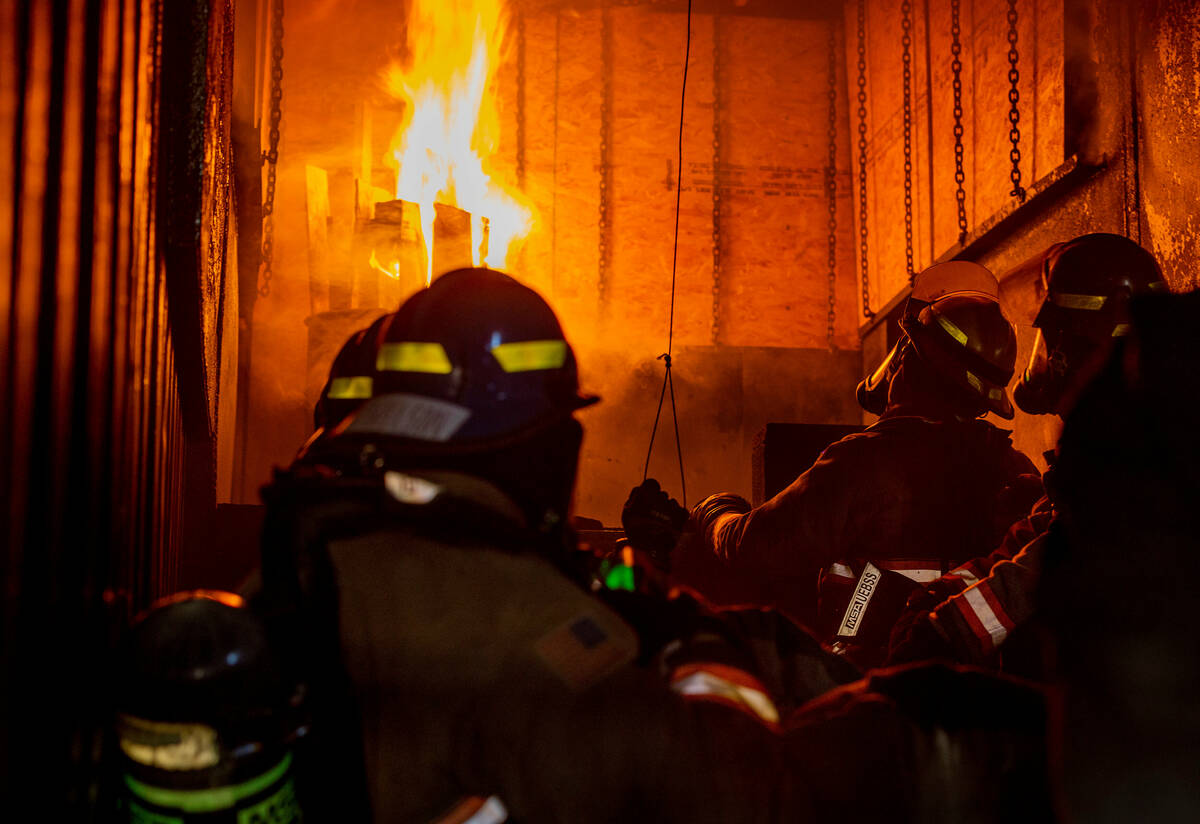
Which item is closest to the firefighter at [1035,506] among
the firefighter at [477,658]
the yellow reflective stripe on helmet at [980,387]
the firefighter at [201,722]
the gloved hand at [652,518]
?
the yellow reflective stripe on helmet at [980,387]

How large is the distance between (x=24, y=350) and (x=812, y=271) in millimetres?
12892

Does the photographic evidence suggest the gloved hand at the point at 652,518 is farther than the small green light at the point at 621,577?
Yes

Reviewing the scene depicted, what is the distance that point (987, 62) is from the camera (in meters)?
9.20

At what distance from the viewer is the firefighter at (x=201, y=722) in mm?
1481

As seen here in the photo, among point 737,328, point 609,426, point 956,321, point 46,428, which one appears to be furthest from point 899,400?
point 737,328

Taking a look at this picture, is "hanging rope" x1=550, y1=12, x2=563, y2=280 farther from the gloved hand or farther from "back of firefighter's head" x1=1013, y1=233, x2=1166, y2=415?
"back of firefighter's head" x1=1013, y1=233, x2=1166, y2=415

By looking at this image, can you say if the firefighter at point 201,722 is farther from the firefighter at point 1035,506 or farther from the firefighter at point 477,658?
the firefighter at point 1035,506

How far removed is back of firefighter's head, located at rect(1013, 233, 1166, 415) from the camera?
3.63 meters

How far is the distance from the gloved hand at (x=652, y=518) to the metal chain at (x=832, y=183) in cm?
948

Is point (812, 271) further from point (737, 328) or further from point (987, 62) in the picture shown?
point (987, 62)

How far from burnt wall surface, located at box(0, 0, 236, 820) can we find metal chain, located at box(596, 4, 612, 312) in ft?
34.0

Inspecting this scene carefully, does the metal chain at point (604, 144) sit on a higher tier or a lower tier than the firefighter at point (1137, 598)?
higher

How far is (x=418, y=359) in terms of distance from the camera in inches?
77.4

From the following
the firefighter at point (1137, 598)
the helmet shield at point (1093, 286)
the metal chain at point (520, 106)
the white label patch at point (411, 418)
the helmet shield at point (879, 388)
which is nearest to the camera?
the firefighter at point (1137, 598)
